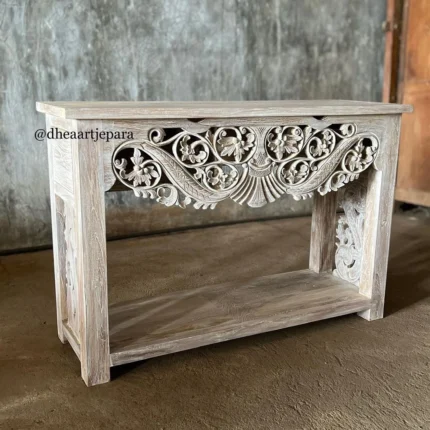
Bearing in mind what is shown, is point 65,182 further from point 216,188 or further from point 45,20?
point 45,20

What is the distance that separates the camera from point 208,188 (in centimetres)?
185

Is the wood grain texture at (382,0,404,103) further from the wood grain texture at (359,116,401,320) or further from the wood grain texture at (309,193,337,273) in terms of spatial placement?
the wood grain texture at (359,116,401,320)

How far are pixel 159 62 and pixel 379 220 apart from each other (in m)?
1.87

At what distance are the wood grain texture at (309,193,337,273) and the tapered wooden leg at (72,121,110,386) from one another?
116cm

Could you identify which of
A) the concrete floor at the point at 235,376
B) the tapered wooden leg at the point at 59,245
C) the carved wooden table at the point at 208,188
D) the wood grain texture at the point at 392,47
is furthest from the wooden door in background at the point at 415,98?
the tapered wooden leg at the point at 59,245

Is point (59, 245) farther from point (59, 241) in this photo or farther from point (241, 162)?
point (241, 162)

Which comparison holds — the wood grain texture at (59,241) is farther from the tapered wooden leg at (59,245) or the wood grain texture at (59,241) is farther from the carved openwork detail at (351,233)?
the carved openwork detail at (351,233)

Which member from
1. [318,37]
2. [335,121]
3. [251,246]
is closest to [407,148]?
[318,37]

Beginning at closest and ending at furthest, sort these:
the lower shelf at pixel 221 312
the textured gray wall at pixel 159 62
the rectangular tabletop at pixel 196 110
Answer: the rectangular tabletop at pixel 196 110 < the lower shelf at pixel 221 312 < the textured gray wall at pixel 159 62

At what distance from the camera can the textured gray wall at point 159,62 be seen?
3125mm

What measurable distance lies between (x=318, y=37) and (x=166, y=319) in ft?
8.77

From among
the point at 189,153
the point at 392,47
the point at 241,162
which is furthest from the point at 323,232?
the point at 392,47

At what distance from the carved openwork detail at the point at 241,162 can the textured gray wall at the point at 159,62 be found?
154cm

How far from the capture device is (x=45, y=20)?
122 inches
